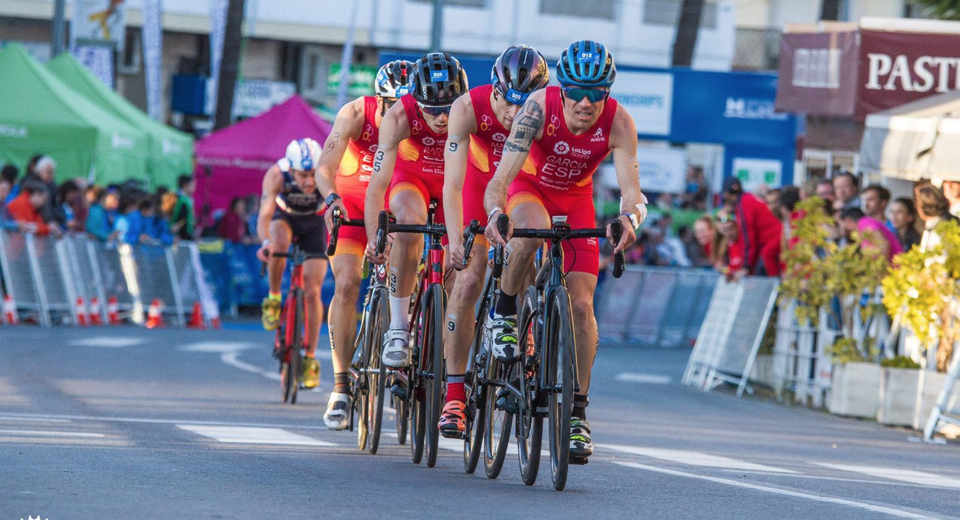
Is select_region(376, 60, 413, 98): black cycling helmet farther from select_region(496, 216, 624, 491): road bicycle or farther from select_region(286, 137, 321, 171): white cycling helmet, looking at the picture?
select_region(286, 137, 321, 171): white cycling helmet

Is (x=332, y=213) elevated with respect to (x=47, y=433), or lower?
elevated

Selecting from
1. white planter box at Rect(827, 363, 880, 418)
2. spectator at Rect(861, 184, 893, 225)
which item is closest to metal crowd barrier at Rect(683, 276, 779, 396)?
spectator at Rect(861, 184, 893, 225)

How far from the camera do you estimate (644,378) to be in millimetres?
20844

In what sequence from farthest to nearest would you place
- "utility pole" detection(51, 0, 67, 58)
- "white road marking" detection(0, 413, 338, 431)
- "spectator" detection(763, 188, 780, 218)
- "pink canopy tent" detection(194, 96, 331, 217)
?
1. "utility pole" detection(51, 0, 67, 58)
2. "pink canopy tent" detection(194, 96, 331, 217)
3. "spectator" detection(763, 188, 780, 218)
4. "white road marking" detection(0, 413, 338, 431)

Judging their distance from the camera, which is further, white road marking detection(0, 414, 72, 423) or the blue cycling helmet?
white road marking detection(0, 414, 72, 423)

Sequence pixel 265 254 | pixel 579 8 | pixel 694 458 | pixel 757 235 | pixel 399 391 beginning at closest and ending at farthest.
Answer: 1. pixel 399 391
2. pixel 694 458
3. pixel 265 254
4. pixel 757 235
5. pixel 579 8

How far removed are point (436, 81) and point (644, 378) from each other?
11218 millimetres

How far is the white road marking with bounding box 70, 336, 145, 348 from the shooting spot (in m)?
20.4

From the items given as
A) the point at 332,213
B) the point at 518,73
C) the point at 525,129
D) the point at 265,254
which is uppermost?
the point at 518,73

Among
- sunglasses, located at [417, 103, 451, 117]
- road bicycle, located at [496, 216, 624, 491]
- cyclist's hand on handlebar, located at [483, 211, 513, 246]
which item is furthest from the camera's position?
sunglasses, located at [417, 103, 451, 117]

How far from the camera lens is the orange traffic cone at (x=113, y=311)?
24297 mm

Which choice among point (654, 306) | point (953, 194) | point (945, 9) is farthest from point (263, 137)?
point (953, 194)

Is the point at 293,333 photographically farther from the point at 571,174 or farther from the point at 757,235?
the point at 757,235

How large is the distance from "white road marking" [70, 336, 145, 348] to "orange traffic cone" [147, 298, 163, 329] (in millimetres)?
2626
